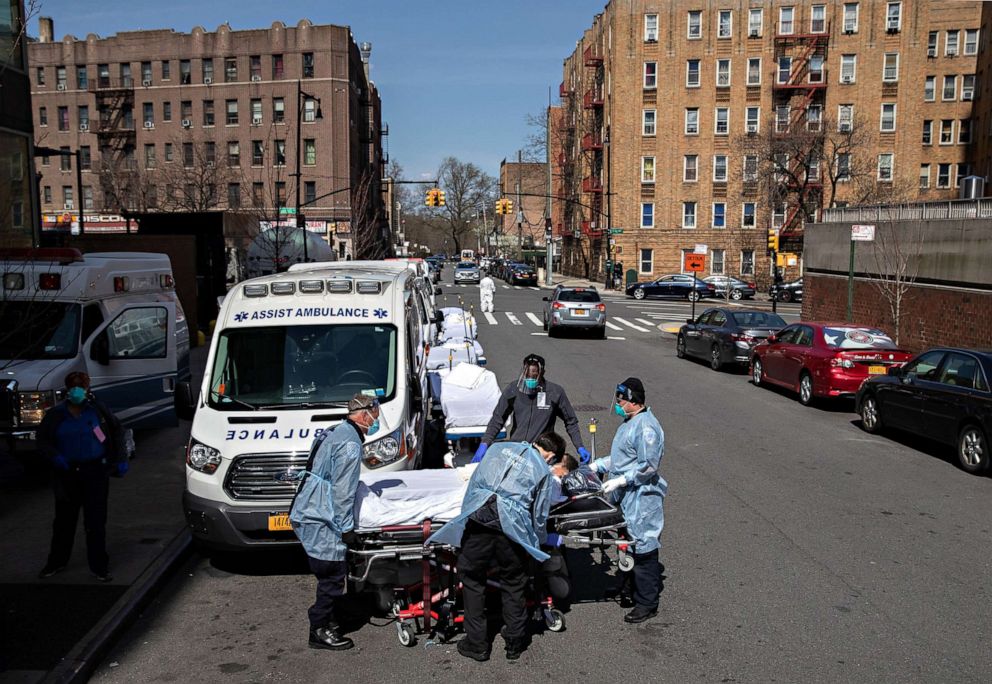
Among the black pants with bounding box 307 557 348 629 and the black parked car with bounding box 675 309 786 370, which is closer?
the black pants with bounding box 307 557 348 629

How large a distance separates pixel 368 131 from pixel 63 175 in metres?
25.0

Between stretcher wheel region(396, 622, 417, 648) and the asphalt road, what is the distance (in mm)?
59

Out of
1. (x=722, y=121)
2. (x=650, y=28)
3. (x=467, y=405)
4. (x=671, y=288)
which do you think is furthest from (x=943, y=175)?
(x=467, y=405)

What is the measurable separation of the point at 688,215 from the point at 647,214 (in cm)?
287

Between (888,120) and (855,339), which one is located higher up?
(888,120)

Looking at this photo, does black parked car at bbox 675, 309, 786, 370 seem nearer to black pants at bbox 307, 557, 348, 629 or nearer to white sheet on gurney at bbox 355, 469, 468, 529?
white sheet on gurney at bbox 355, 469, 468, 529

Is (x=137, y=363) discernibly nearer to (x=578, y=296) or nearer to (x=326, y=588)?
(x=326, y=588)

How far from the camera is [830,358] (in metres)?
16.6

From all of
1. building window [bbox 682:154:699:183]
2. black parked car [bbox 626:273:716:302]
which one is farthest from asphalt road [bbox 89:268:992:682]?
building window [bbox 682:154:699:183]

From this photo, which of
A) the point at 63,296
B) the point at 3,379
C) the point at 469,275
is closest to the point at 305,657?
the point at 3,379

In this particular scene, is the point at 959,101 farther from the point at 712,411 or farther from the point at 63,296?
the point at 63,296

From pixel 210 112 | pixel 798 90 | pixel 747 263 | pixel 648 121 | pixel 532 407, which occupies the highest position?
pixel 798 90

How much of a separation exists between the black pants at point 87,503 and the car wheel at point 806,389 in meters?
13.4

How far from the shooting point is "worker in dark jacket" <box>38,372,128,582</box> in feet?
23.7
